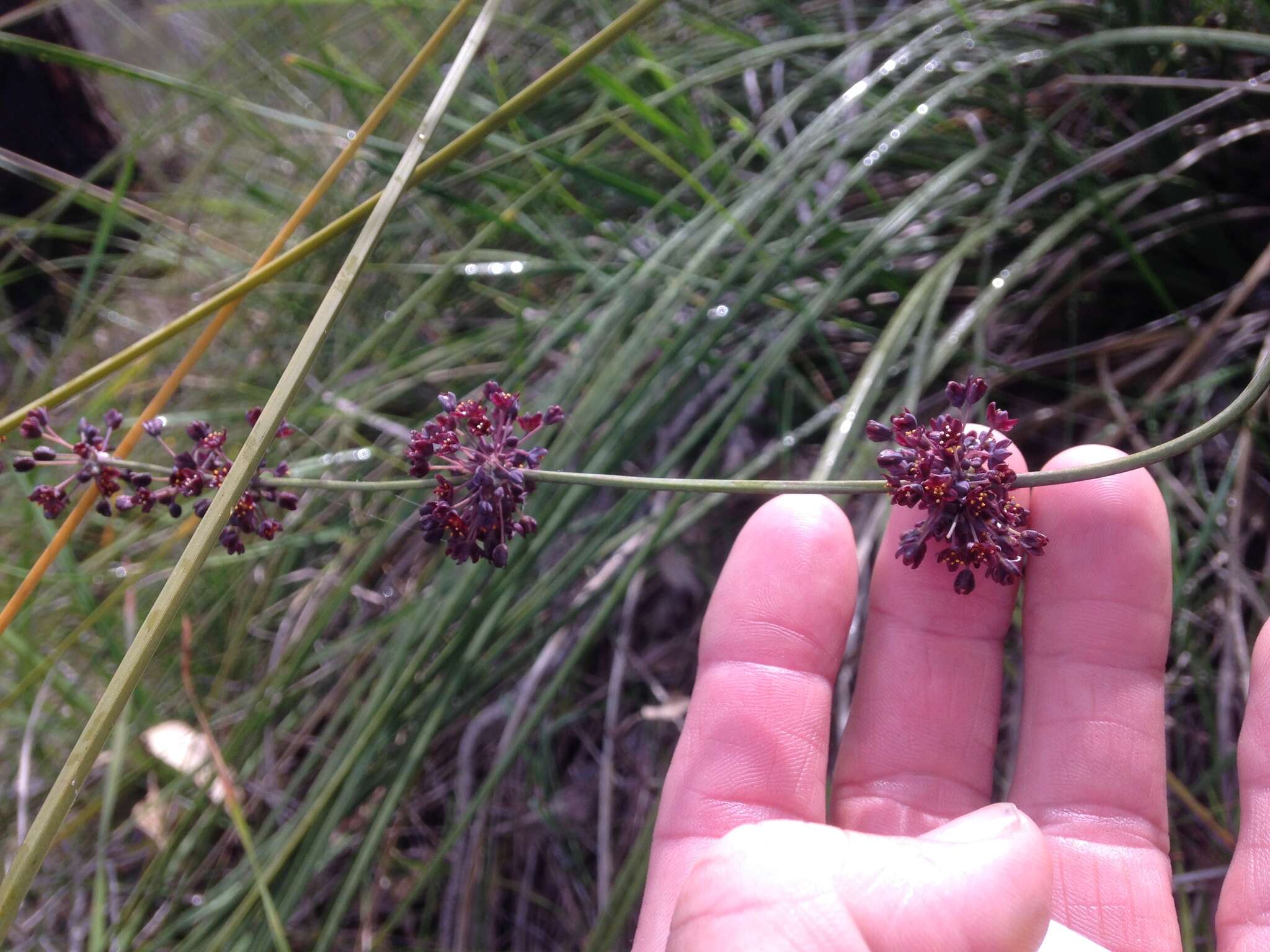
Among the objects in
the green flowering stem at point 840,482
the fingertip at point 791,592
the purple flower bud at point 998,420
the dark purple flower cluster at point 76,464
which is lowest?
the fingertip at point 791,592

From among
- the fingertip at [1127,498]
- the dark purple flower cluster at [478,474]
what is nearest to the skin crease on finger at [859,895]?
the dark purple flower cluster at [478,474]

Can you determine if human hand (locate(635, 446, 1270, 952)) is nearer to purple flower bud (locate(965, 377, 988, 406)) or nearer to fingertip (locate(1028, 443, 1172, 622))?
fingertip (locate(1028, 443, 1172, 622))

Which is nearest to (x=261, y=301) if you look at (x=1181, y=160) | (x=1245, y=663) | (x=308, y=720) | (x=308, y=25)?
(x=308, y=25)

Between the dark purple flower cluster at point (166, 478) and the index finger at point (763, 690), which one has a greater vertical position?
the dark purple flower cluster at point (166, 478)

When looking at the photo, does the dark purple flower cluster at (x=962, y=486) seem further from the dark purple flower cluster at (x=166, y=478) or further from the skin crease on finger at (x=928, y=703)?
the dark purple flower cluster at (x=166, y=478)

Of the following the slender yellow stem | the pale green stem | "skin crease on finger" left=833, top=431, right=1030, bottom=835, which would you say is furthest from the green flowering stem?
"skin crease on finger" left=833, top=431, right=1030, bottom=835
